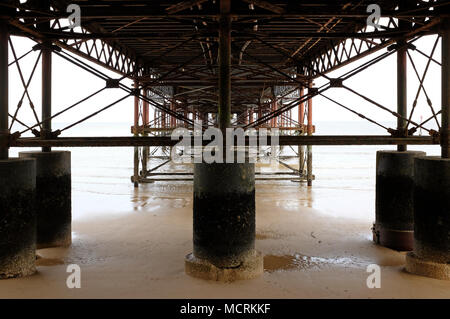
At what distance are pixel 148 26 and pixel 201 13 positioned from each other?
10.8ft

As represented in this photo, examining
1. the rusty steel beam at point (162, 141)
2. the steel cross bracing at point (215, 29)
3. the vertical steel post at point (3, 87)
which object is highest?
the steel cross bracing at point (215, 29)

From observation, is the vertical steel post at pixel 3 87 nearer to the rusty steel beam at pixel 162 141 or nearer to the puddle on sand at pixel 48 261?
the rusty steel beam at pixel 162 141

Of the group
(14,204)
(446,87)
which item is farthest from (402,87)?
(14,204)

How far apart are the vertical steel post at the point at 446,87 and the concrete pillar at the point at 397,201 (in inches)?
80.0

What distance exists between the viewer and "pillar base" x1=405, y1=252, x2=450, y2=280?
23.1ft

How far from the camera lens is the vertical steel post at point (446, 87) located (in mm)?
7348

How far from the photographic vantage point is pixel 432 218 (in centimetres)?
720

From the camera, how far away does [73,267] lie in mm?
7891

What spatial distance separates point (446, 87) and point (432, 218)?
2308 mm

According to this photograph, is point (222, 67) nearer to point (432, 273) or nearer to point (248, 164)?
point (248, 164)

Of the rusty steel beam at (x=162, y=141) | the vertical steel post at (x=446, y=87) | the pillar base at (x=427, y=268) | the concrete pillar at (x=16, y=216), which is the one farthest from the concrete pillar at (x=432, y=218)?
the concrete pillar at (x=16, y=216)

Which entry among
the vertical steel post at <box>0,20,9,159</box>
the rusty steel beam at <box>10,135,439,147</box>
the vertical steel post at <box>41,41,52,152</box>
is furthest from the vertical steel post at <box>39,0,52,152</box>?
the vertical steel post at <box>0,20,9,159</box>

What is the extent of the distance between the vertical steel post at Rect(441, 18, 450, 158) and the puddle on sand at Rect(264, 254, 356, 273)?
9.16ft

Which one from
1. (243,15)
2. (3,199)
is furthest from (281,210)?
(3,199)
